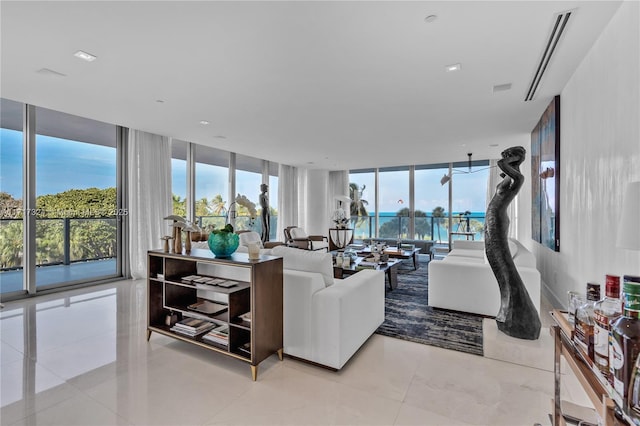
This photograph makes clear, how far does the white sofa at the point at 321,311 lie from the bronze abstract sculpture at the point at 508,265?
4.70 ft

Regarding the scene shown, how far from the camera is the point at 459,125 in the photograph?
489 cm

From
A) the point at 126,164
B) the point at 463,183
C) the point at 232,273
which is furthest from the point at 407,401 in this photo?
the point at 463,183

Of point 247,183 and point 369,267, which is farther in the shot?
point 247,183

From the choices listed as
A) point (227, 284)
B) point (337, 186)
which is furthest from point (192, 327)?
point (337, 186)

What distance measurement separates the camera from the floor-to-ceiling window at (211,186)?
21.9ft

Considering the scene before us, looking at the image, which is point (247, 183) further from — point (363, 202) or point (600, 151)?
point (600, 151)

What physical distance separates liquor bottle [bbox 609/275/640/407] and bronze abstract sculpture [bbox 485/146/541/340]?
2295 mm

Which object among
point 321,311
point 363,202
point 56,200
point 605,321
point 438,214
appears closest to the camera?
point 605,321

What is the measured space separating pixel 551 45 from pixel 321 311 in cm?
292

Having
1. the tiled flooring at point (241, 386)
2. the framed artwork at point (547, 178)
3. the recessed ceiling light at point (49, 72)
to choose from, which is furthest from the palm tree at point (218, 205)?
the framed artwork at point (547, 178)

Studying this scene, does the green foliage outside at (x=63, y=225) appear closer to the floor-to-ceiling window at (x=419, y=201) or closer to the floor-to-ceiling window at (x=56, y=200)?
the floor-to-ceiling window at (x=56, y=200)

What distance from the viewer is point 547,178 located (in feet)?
13.3

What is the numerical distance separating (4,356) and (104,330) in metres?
0.72

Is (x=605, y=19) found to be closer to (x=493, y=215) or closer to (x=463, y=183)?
(x=493, y=215)
